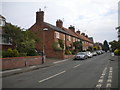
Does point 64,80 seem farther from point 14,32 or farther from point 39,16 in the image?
point 39,16

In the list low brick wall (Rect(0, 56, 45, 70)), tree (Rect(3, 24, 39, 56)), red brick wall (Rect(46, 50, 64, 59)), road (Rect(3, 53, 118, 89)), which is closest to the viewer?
road (Rect(3, 53, 118, 89))

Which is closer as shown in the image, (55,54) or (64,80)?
(64,80)

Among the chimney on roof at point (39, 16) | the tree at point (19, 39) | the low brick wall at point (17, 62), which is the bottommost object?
the low brick wall at point (17, 62)

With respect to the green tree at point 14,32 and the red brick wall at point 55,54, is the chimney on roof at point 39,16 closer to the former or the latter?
the red brick wall at point 55,54

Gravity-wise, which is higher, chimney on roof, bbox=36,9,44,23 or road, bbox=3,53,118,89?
chimney on roof, bbox=36,9,44,23

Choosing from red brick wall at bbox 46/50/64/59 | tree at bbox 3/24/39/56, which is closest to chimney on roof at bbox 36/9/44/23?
red brick wall at bbox 46/50/64/59

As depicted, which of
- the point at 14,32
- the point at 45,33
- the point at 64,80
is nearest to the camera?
the point at 64,80

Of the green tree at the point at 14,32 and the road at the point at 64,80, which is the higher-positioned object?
the green tree at the point at 14,32

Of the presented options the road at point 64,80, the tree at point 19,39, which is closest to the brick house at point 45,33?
the tree at point 19,39

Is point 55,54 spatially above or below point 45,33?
below

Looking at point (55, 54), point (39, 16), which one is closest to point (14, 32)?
point (55, 54)

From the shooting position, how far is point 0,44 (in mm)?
27859

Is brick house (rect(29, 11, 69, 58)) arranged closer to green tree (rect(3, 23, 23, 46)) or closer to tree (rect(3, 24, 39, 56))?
tree (rect(3, 24, 39, 56))

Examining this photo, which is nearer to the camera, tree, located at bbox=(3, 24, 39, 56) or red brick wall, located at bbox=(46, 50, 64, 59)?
tree, located at bbox=(3, 24, 39, 56)
